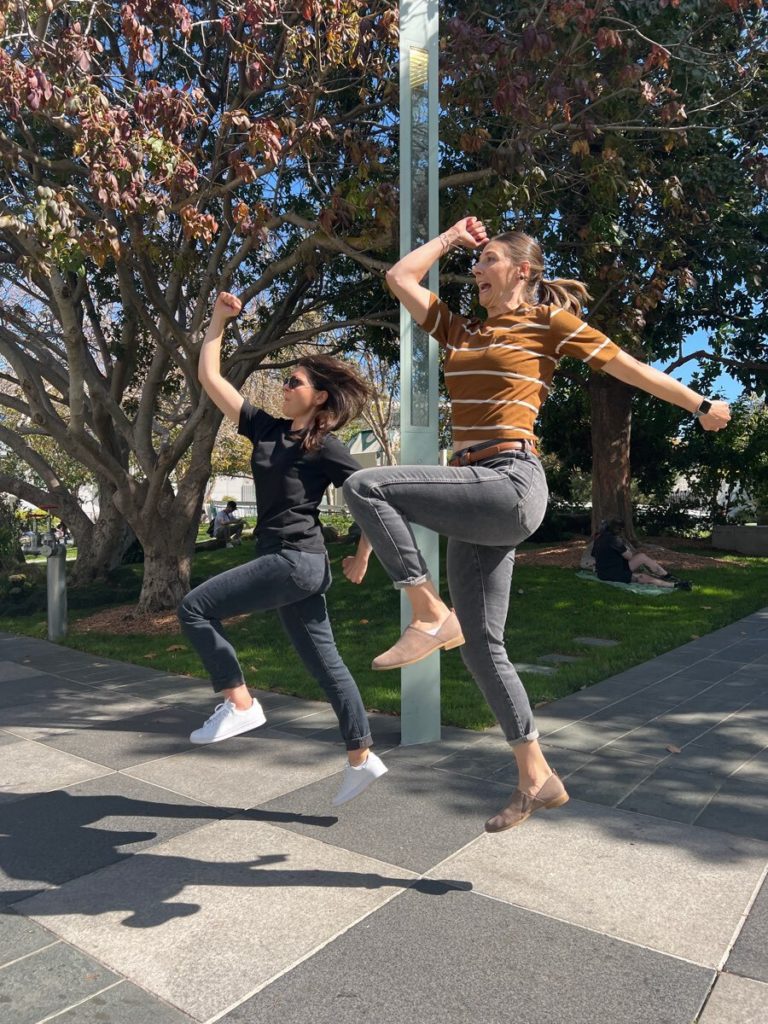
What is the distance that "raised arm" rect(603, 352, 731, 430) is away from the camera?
108 inches

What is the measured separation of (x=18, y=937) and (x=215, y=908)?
0.66m

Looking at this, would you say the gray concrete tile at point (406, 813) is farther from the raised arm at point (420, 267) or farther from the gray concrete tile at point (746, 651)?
the gray concrete tile at point (746, 651)

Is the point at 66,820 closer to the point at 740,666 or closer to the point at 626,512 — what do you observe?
the point at 740,666

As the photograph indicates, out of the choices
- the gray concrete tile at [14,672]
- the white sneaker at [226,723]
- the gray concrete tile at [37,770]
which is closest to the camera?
the white sneaker at [226,723]

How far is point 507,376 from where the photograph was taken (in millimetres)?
2924

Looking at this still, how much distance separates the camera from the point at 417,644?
9.27 ft

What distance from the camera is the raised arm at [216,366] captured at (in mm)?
3520

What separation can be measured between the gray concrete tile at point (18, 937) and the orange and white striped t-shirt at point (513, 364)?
222cm

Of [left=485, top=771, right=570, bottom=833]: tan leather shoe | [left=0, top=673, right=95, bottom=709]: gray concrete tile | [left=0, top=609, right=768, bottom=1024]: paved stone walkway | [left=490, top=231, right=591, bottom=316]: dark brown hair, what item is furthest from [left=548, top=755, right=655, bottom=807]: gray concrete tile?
[left=0, top=673, right=95, bottom=709]: gray concrete tile

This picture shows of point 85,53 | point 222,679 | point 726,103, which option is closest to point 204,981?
point 222,679

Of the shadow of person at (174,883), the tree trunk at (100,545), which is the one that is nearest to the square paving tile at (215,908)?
the shadow of person at (174,883)

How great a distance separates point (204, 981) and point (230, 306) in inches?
96.0

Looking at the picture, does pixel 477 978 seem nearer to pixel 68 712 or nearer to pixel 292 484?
pixel 292 484

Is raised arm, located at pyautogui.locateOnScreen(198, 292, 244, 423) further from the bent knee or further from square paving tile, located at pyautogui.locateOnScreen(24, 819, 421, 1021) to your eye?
square paving tile, located at pyautogui.locateOnScreen(24, 819, 421, 1021)
